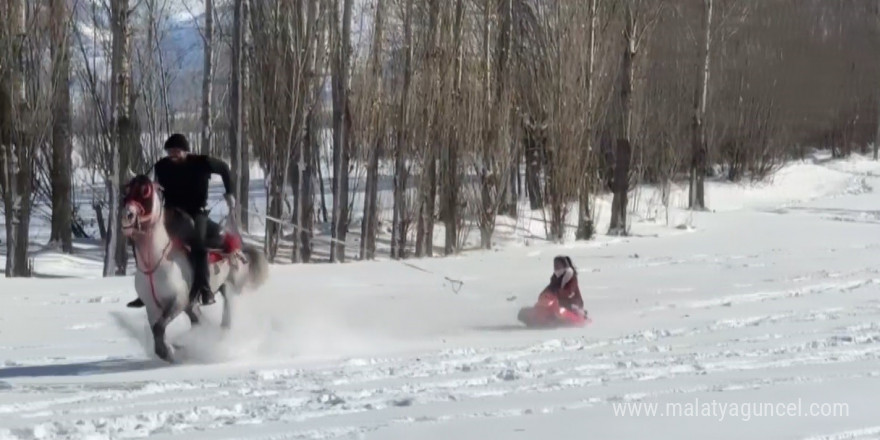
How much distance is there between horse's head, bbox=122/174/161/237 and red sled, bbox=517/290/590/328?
15.5ft

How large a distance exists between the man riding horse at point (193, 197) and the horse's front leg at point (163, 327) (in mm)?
365

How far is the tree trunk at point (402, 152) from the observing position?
2355cm

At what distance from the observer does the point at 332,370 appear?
8.98 meters

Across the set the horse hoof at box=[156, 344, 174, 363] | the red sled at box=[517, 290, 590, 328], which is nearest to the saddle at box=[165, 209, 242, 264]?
the horse hoof at box=[156, 344, 174, 363]

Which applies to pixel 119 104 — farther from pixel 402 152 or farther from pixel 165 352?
pixel 165 352

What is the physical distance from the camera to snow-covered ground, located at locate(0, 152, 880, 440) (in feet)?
23.1

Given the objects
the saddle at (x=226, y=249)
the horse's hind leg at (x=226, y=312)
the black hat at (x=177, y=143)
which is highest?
the black hat at (x=177, y=143)

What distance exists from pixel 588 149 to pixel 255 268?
638 inches

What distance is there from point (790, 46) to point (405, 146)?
29304mm

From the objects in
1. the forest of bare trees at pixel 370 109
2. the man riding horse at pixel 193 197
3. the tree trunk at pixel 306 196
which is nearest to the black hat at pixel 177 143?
the man riding horse at pixel 193 197

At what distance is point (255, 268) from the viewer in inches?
402

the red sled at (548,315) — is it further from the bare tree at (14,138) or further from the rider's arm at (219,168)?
the bare tree at (14,138)

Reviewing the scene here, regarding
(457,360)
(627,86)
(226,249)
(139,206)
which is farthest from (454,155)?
(139,206)

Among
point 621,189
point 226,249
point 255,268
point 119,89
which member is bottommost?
point 255,268
